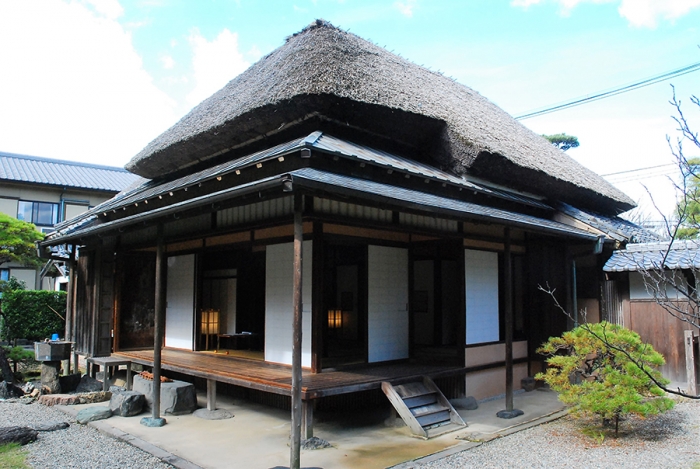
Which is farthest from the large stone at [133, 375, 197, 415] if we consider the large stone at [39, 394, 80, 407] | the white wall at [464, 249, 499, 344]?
the white wall at [464, 249, 499, 344]

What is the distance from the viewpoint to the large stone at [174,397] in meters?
7.14

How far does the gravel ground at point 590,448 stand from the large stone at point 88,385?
6.28 meters

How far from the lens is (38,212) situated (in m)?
20.9

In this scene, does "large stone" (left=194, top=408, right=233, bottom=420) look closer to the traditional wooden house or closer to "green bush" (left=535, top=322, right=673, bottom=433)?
the traditional wooden house

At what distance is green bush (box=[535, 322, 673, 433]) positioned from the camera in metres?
5.66

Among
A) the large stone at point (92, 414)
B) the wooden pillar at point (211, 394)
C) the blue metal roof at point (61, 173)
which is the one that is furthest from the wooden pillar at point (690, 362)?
the blue metal roof at point (61, 173)

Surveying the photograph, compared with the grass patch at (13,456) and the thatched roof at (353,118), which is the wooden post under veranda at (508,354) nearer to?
the thatched roof at (353,118)

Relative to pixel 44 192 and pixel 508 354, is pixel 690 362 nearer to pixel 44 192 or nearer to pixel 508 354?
pixel 508 354

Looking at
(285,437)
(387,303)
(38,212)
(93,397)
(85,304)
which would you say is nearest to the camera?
(285,437)

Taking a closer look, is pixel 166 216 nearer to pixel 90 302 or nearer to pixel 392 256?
pixel 392 256

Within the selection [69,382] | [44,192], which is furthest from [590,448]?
[44,192]

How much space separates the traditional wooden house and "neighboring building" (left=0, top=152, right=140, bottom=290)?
10.9 meters

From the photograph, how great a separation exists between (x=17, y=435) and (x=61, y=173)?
1996 cm

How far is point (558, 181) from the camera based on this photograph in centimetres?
945
